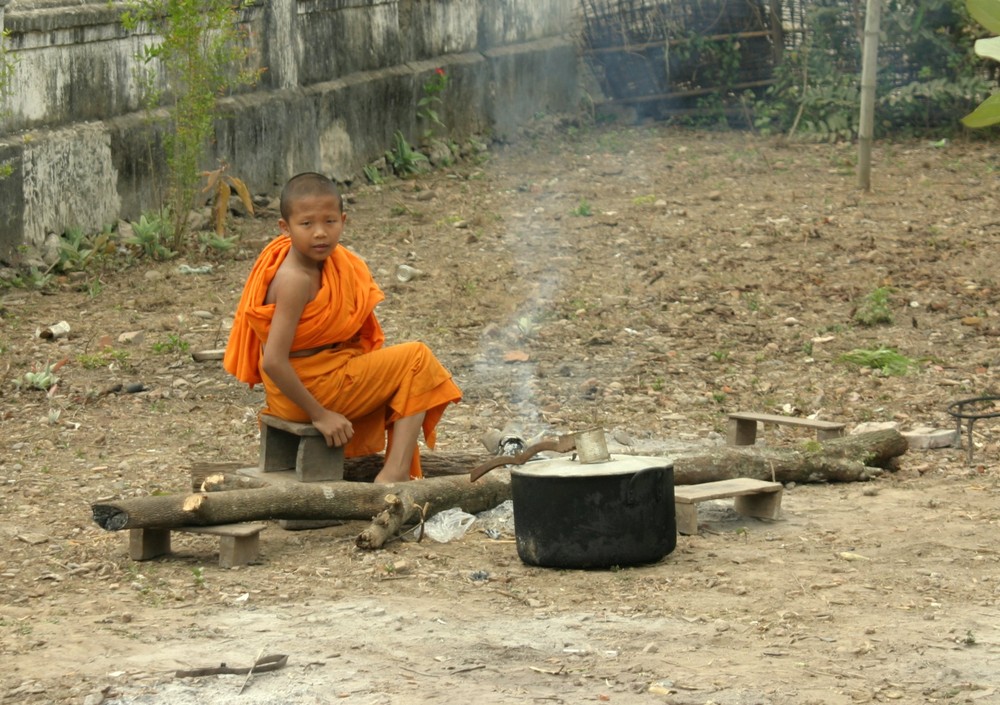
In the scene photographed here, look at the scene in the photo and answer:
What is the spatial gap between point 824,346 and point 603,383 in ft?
4.07

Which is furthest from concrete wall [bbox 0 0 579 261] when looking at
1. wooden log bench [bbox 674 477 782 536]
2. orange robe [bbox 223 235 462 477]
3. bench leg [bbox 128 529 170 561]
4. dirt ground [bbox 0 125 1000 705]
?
wooden log bench [bbox 674 477 782 536]

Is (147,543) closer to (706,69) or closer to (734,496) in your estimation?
(734,496)

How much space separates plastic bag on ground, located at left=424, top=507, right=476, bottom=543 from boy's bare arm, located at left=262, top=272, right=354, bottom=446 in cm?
39

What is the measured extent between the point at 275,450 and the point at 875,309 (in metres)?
3.83

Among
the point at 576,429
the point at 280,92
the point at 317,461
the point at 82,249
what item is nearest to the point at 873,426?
the point at 576,429

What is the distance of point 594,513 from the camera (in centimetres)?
405

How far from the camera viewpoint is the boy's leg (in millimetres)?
4738

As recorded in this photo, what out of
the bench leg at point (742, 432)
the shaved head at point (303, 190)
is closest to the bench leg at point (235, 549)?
the shaved head at point (303, 190)

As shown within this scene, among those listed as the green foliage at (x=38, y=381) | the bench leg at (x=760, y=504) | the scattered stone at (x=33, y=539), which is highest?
the green foliage at (x=38, y=381)

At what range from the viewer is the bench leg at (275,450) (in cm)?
473

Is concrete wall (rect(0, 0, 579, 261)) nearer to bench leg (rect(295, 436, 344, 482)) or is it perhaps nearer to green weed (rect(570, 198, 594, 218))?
green weed (rect(570, 198, 594, 218))

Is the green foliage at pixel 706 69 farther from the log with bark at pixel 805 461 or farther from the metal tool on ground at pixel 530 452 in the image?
the metal tool on ground at pixel 530 452

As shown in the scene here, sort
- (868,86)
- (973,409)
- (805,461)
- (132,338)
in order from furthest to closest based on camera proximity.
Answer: (868,86), (132,338), (973,409), (805,461)

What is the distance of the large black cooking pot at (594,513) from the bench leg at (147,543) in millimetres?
1067
